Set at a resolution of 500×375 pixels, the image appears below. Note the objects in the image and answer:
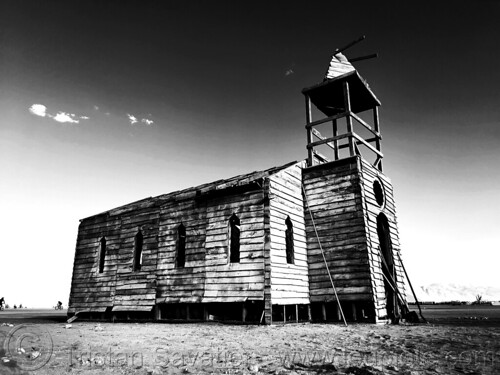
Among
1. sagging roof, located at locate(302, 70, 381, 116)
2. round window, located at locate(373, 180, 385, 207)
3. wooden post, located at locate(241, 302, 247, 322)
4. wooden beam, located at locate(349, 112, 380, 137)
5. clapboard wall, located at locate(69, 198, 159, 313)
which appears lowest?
wooden post, located at locate(241, 302, 247, 322)

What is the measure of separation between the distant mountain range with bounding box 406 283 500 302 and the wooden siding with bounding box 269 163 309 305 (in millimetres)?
150048

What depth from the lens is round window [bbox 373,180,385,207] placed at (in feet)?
56.5

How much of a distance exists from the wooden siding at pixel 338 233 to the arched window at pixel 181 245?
230 inches

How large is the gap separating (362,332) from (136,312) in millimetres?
11418

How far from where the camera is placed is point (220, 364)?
696 cm

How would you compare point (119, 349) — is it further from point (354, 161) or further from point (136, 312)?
point (354, 161)

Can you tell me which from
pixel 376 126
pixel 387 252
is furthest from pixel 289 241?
pixel 376 126

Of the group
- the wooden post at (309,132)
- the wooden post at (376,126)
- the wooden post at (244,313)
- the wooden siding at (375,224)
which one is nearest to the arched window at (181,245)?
the wooden post at (244,313)

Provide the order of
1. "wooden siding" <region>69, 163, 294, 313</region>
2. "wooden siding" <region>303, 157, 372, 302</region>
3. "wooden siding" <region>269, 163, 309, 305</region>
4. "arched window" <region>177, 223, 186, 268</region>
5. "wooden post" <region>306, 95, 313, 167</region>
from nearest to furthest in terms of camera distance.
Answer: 1. "wooden siding" <region>269, 163, 309, 305</region>
2. "wooden siding" <region>303, 157, 372, 302</region>
3. "wooden siding" <region>69, 163, 294, 313</region>
4. "arched window" <region>177, 223, 186, 268</region>
5. "wooden post" <region>306, 95, 313, 167</region>

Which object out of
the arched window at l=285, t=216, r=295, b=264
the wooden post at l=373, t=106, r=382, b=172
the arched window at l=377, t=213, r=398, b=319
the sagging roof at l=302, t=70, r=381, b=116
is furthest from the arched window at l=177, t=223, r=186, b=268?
the wooden post at l=373, t=106, r=382, b=172

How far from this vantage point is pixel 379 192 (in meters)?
17.5

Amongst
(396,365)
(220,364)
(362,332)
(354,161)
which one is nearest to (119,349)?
(220,364)

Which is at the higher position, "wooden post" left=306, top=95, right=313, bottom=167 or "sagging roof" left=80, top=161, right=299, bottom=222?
"wooden post" left=306, top=95, right=313, bottom=167

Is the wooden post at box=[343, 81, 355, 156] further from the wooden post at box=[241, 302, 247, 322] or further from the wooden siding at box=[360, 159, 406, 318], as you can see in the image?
the wooden post at box=[241, 302, 247, 322]
